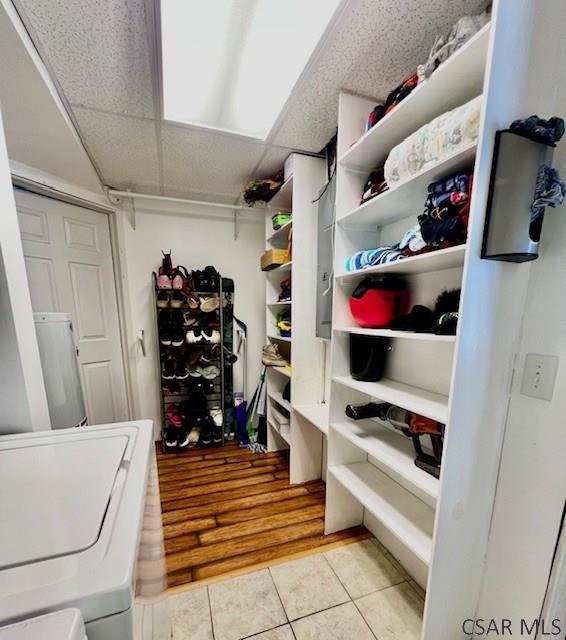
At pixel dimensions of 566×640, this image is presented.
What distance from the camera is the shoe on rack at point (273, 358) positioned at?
80.4 inches

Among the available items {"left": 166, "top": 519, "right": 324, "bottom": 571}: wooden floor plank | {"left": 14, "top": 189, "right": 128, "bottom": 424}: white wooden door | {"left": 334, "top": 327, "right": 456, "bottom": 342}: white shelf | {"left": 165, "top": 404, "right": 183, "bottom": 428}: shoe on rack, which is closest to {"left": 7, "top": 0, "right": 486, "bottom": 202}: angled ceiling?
{"left": 14, "top": 189, "right": 128, "bottom": 424}: white wooden door

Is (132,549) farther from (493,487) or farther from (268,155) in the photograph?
(268,155)

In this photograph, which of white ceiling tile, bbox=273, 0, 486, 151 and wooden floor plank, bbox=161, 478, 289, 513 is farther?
wooden floor plank, bbox=161, 478, 289, 513

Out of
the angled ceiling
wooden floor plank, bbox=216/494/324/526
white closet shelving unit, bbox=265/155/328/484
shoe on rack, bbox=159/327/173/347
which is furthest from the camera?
shoe on rack, bbox=159/327/173/347

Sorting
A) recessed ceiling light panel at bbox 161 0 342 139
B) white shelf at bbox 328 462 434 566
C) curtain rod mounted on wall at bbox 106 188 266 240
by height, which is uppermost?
recessed ceiling light panel at bbox 161 0 342 139

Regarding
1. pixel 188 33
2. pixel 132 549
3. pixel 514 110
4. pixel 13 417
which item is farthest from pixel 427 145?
pixel 13 417

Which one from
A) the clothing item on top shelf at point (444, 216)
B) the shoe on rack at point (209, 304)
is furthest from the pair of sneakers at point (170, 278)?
the clothing item on top shelf at point (444, 216)

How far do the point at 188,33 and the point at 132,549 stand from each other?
1549 mm

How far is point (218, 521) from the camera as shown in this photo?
5.15 ft

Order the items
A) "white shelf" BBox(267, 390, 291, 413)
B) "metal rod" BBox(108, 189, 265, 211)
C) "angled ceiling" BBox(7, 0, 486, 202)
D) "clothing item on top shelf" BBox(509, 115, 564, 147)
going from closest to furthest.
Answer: "clothing item on top shelf" BBox(509, 115, 564, 147)
"angled ceiling" BBox(7, 0, 486, 202)
"white shelf" BBox(267, 390, 291, 413)
"metal rod" BBox(108, 189, 265, 211)

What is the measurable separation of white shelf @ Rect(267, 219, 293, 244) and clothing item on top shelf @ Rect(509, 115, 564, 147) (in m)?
1.32

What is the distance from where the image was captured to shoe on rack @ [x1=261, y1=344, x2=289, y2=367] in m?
2.04

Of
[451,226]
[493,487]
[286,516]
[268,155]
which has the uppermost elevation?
[268,155]

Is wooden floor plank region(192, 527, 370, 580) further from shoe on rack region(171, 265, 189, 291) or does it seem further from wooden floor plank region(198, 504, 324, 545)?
shoe on rack region(171, 265, 189, 291)
